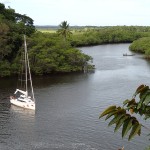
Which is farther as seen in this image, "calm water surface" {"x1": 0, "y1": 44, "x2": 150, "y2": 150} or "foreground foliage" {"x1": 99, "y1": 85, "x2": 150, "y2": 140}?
"calm water surface" {"x1": 0, "y1": 44, "x2": 150, "y2": 150}

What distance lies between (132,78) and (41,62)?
2014 centimetres

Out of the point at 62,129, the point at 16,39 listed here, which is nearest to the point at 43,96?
the point at 62,129

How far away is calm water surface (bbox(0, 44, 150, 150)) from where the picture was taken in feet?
108

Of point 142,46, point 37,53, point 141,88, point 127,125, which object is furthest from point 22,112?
point 142,46

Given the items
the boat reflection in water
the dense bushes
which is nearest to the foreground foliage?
the boat reflection in water

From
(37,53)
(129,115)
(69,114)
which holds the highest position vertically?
(129,115)

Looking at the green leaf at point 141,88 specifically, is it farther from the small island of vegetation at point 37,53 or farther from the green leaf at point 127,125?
the small island of vegetation at point 37,53

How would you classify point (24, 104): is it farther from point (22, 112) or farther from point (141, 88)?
point (141, 88)

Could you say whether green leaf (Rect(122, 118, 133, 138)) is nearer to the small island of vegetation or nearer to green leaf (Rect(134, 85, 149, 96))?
green leaf (Rect(134, 85, 149, 96))

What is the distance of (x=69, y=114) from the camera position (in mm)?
43031

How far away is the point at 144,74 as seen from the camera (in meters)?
72.6

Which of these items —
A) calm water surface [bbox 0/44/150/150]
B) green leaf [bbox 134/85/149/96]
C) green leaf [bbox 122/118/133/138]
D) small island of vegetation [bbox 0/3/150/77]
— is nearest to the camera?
green leaf [bbox 122/118/133/138]

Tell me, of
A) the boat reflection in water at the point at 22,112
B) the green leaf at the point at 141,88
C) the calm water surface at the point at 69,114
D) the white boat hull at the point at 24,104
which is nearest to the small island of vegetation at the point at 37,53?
the calm water surface at the point at 69,114

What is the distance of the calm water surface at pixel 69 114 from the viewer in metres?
33.0
